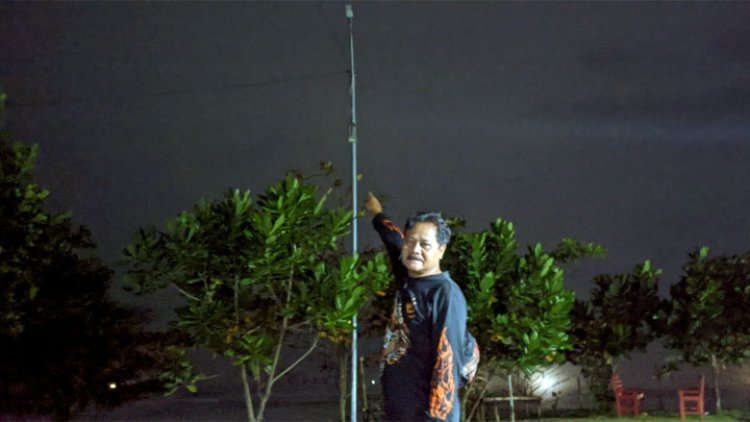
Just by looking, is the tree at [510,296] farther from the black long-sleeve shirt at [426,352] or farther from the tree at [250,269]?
the black long-sleeve shirt at [426,352]

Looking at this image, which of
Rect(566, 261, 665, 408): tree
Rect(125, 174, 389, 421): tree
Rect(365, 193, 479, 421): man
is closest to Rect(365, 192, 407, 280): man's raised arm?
Rect(365, 193, 479, 421): man

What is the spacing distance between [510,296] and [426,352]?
644cm

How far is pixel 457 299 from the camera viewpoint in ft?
9.16

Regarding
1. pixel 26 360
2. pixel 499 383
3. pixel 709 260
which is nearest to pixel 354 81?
pixel 26 360

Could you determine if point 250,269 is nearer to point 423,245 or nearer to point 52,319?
point 52,319

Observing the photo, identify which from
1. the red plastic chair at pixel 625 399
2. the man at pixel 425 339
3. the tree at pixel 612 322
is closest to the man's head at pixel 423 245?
the man at pixel 425 339

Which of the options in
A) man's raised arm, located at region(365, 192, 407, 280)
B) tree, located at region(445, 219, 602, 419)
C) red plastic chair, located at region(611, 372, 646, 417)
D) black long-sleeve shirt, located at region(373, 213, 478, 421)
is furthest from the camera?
red plastic chair, located at region(611, 372, 646, 417)

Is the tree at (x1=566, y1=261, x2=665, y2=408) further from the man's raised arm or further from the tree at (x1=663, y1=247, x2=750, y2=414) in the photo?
the man's raised arm

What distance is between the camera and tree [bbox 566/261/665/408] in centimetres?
1235

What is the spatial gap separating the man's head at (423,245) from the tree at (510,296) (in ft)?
18.4

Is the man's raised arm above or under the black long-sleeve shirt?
above

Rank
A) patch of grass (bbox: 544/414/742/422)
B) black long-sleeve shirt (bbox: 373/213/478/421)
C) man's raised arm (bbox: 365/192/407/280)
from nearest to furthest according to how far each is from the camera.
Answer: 1. black long-sleeve shirt (bbox: 373/213/478/421)
2. man's raised arm (bbox: 365/192/407/280)
3. patch of grass (bbox: 544/414/742/422)

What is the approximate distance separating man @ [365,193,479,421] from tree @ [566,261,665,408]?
9872 mm

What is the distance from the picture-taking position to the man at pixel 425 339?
2660 mm
